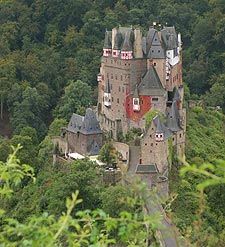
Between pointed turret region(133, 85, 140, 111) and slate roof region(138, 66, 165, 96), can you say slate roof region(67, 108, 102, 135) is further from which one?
slate roof region(138, 66, 165, 96)

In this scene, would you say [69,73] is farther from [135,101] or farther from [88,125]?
[135,101]

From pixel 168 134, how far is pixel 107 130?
544 cm

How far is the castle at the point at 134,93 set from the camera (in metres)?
38.4

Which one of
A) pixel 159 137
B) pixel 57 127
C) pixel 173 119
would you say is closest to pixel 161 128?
pixel 159 137

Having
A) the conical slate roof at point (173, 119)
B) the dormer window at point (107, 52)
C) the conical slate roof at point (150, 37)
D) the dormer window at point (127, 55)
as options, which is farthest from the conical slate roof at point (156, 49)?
the conical slate roof at point (173, 119)

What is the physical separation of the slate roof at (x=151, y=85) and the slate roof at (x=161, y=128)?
8.28 feet

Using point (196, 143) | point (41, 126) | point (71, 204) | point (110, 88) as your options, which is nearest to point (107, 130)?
point (110, 88)

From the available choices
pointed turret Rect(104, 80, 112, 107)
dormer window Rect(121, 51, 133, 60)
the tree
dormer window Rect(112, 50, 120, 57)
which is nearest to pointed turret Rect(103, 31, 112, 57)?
dormer window Rect(112, 50, 120, 57)

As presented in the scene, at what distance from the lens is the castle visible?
38.4 meters

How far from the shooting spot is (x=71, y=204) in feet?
33.8

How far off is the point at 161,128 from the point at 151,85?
4.01 meters

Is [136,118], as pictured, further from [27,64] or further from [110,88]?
[27,64]

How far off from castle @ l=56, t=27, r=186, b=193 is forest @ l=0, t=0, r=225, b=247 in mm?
2132

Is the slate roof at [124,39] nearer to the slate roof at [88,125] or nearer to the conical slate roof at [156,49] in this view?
the conical slate roof at [156,49]
